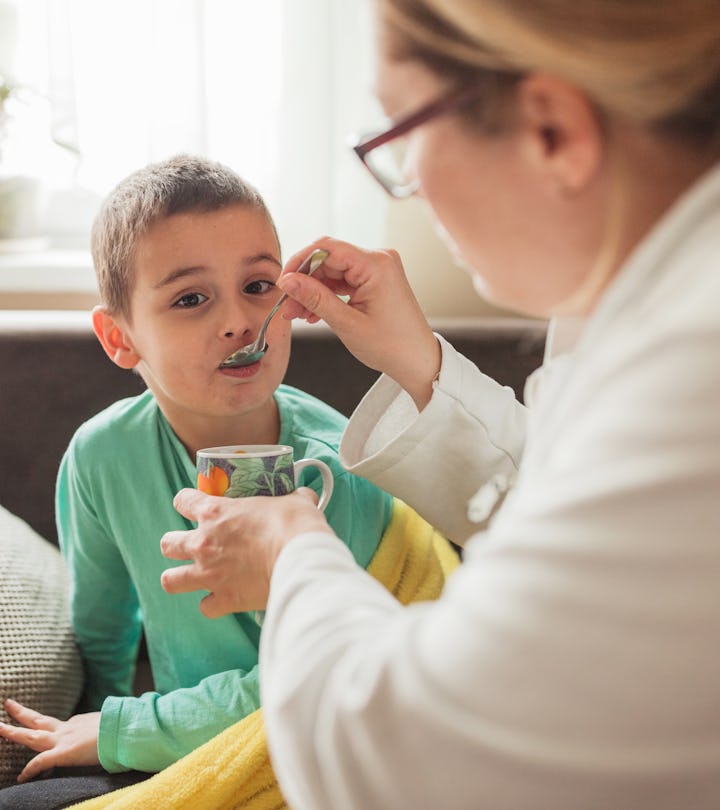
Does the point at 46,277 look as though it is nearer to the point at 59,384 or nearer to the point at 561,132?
the point at 59,384

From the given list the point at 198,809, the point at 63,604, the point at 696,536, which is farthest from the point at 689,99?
the point at 63,604

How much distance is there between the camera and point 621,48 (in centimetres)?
54

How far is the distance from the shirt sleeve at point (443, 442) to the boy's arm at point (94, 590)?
0.43m

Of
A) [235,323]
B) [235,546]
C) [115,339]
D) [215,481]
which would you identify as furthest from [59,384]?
[235,546]

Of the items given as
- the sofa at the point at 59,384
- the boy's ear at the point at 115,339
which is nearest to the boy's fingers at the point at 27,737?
the sofa at the point at 59,384

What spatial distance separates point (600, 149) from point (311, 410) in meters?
0.85

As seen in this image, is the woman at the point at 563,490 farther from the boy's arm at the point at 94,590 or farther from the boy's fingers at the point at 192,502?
the boy's arm at the point at 94,590

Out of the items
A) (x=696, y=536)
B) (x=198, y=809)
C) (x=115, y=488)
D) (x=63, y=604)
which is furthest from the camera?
(x=63, y=604)

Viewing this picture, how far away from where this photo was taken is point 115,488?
1.32 meters

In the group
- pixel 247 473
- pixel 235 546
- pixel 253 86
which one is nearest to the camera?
pixel 235 546

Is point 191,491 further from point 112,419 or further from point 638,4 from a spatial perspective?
point 638,4

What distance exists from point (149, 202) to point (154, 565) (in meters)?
0.49

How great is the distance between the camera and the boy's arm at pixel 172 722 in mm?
1171

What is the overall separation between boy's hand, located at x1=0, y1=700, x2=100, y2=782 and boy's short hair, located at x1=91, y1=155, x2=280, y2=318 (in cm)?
55
